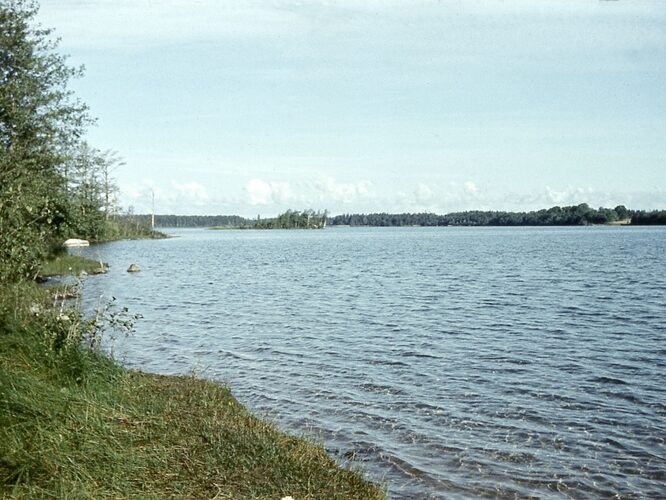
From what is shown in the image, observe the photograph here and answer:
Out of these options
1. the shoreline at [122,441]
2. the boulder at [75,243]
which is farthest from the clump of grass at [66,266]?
the boulder at [75,243]

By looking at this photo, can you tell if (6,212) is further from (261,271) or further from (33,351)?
(261,271)

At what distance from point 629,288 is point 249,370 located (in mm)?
27546

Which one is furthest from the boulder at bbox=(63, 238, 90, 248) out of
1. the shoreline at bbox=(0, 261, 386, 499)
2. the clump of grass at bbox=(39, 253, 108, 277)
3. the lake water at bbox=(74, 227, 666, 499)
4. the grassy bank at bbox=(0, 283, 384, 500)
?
the grassy bank at bbox=(0, 283, 384, 500)

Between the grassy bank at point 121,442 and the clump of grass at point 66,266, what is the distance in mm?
29947

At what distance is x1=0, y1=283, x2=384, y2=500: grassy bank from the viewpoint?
7594 mm

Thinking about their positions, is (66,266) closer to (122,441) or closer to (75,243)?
(122,441)

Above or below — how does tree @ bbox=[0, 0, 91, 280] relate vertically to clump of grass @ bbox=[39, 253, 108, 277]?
above

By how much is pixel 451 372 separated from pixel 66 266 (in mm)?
34954

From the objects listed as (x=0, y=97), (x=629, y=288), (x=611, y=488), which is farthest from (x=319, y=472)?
(x=629, y=288)

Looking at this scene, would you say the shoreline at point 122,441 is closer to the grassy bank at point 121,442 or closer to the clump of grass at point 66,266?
the grassy bank at point 121,442

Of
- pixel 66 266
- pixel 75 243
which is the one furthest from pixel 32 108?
pixel 75 243

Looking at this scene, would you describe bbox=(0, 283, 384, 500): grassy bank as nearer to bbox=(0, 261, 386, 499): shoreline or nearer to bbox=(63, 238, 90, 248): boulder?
bbox=(0, 261, 386, 499): shoreline

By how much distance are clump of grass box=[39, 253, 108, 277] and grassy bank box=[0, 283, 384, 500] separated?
29.9m

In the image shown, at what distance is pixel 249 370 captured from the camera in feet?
60.9
